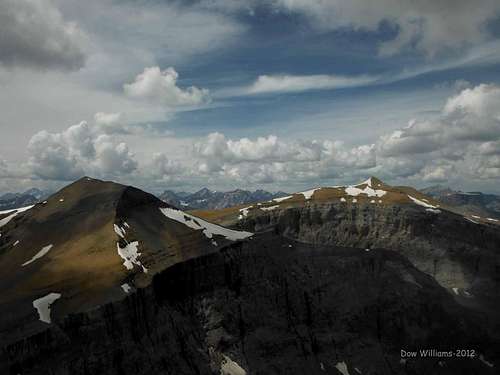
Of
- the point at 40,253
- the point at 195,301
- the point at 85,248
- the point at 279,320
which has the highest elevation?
the point at 85,248

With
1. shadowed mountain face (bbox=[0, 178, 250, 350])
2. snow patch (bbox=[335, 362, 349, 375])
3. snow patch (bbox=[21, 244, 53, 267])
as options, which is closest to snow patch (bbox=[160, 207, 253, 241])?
shadowed mountain face (bbox=[0, 178, 250, 350])

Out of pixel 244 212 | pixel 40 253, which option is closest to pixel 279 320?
pixel 40 253

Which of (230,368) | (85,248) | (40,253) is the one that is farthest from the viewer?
(40,253)

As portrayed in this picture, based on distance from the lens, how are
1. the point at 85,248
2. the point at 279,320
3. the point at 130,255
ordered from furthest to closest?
the point at 279,320 → the point at 85,248 → the point at 130,255

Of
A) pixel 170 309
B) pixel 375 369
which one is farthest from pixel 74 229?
pixel 375 369

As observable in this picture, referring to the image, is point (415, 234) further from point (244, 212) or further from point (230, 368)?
point (230, 368)

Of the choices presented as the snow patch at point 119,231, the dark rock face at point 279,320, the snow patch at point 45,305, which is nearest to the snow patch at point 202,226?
the dark rock face at point 279,320

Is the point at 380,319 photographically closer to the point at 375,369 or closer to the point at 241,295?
the point at 375,369
